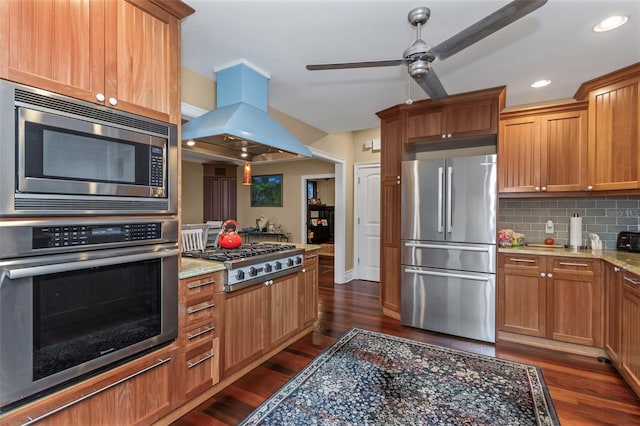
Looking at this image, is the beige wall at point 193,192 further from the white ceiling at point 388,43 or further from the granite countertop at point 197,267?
the granite countertop at point 197,267

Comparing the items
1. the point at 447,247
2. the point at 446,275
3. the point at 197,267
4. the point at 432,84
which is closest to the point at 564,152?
the point at 447,247

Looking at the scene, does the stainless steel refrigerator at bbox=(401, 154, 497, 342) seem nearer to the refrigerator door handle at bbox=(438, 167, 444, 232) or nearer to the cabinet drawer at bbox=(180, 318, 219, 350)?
the refrigerator door handle at bbox=(438, 167, 444, 232)

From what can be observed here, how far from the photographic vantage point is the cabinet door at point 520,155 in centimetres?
329

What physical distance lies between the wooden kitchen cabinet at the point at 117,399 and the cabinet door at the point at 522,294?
119 inches

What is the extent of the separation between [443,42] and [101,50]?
1776 millimetres

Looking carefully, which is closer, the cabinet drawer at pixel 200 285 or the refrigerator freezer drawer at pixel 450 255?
the cabinet drawer at pixel 200 285

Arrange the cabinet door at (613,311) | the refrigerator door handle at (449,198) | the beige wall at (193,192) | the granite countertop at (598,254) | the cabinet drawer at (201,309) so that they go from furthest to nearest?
1. the beige wall at (193,192)
2. the refrigerator door handle at (449,198)
3. the cabinet door at (613,311)
4. the granite countertop at (598,254)
5. the cabinet drawer at (201,309)

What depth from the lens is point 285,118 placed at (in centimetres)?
379

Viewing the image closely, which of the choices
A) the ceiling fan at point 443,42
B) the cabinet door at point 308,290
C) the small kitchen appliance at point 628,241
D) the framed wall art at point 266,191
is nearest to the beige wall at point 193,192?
the framed wall art at point 266,191

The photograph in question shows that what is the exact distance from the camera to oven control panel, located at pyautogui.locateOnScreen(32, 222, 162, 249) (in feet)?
4.28

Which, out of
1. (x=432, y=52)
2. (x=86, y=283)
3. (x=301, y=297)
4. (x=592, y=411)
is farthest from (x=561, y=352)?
(x=86, y=283)

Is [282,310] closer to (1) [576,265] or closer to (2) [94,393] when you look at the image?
(2) [94,393]

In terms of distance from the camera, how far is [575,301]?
284 centimetres

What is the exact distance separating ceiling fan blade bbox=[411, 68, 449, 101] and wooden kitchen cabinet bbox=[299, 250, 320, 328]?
1.83 m
